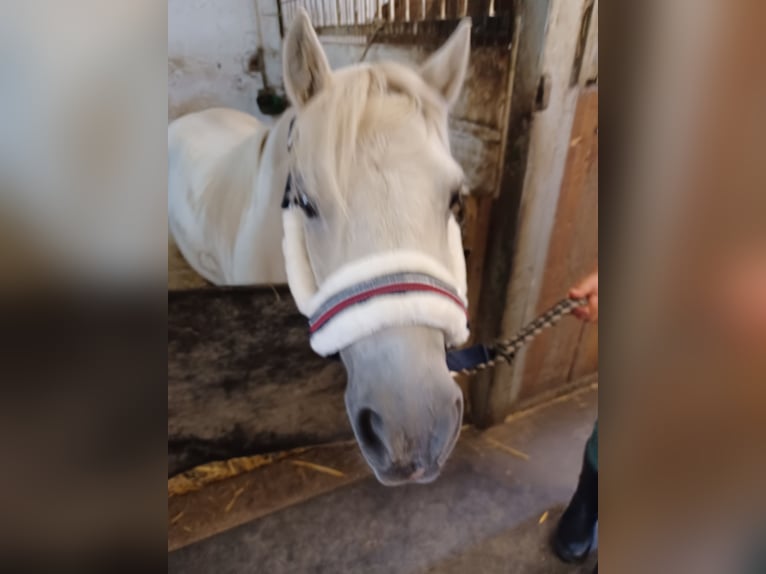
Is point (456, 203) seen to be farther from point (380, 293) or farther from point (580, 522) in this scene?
point (580, 522)

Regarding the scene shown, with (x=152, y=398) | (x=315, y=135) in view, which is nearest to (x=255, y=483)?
(x=152, y=398)

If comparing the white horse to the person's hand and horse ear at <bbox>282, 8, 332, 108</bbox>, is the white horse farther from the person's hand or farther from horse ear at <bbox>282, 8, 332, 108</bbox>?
the person's hand

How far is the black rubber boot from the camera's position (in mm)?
666

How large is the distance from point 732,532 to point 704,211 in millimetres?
283

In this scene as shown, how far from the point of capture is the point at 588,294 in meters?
0.63

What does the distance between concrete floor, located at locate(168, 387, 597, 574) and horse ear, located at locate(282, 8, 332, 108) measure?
0.47 metres

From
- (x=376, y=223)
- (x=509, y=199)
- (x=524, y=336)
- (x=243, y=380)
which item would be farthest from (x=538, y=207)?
(x=243, y=380)

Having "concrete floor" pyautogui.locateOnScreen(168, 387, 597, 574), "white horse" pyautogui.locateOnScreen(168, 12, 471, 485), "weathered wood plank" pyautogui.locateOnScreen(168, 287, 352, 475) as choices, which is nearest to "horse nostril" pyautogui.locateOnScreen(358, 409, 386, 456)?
"white horse" pyautogui.locateOnScreen(168, 12, 471, 485)

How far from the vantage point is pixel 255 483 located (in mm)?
672

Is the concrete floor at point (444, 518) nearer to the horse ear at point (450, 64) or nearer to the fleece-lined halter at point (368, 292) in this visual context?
the fleece-lined halter at point (368, 292)

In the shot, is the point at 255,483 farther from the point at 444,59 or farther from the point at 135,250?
the point at 444,59

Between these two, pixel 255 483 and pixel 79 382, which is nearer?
pixel 79 382

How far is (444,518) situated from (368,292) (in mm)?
420

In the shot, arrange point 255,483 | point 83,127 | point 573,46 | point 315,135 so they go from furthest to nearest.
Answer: point 255,483 < point 573,46 < point 315,135 < point 83,127
